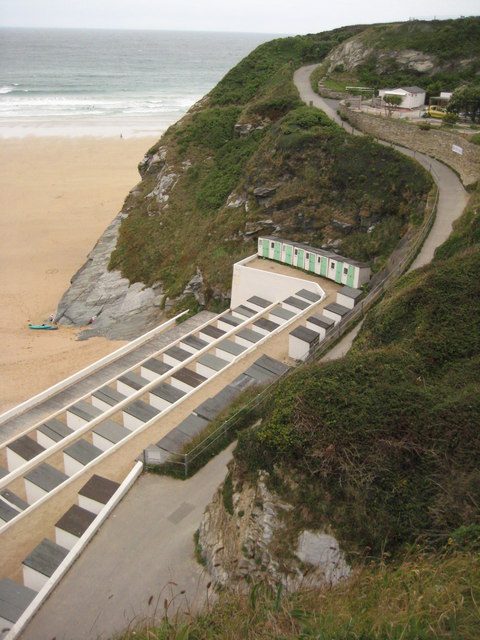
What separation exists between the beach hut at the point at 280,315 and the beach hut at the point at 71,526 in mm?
12358

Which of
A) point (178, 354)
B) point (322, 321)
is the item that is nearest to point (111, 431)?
point (178, 354)

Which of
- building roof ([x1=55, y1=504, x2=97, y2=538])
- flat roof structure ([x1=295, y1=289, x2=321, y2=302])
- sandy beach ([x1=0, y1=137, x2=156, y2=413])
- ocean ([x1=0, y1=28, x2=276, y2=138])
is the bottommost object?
sandy beach ([x1=0, y1=137, x2=156, y2=413])

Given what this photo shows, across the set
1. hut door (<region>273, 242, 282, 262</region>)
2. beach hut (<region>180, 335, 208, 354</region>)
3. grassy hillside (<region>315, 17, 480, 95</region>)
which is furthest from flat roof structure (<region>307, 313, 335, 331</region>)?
grassy hillside (<region>315, 17, 480, 95</region>)

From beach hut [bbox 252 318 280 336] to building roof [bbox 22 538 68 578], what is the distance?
12.2m

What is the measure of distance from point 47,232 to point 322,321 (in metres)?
30.5

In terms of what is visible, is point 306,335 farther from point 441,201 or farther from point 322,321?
point 441,201

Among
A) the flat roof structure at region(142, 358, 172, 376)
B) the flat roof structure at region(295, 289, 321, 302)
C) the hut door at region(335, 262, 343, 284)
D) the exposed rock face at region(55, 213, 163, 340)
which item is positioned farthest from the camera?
the exposed rock face at region(55, 213, 163, 340)

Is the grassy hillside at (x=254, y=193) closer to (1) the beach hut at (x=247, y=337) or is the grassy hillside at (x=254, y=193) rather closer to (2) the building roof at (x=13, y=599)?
(1) the beach hut at (x=247, y=337)

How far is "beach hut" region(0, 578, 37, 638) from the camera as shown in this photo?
37.3ft

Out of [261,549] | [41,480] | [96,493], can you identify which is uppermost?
[261,549]

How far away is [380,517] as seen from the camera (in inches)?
401

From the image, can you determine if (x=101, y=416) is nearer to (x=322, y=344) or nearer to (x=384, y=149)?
(x=322, y=344)

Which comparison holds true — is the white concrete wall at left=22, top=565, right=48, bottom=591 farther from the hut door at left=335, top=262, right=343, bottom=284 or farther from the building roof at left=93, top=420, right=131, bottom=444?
the hut door at left=335, top=262, right=343, bottom=284

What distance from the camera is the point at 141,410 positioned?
18062mm
